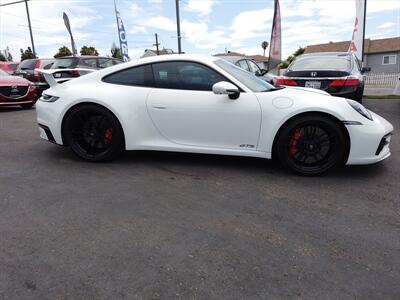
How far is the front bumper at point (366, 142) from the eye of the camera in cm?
344

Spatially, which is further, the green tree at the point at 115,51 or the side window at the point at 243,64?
the green tree at the point at 115,51

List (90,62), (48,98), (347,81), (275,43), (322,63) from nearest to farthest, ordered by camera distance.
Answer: (48,98) → (347,81) → (322,63) → (90,62) → (275,43)

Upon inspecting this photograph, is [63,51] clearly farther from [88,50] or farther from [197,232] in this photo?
[197,232]

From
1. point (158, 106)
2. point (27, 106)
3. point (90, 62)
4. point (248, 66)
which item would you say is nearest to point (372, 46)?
point (248, 66)

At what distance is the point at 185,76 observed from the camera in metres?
3.84

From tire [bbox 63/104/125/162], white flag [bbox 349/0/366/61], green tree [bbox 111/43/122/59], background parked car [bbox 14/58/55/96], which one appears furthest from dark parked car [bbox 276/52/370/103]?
green tree [bbox 111/43/122/59]

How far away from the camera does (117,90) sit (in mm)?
3992

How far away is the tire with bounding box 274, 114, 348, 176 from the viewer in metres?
3.52

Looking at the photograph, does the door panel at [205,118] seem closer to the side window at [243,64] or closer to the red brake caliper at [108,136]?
the red brake caliper at [108,136]

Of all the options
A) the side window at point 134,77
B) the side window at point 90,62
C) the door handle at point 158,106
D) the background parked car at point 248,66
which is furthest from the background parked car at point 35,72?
the door handle at point 158,106

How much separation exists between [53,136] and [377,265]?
12.0ft

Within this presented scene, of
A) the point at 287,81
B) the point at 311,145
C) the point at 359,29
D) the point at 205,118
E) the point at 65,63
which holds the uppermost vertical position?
the point at 359,29

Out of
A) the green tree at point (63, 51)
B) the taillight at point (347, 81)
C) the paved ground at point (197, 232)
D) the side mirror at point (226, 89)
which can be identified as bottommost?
the paved ground at point (197, 232)

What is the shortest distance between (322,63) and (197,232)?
562cm
